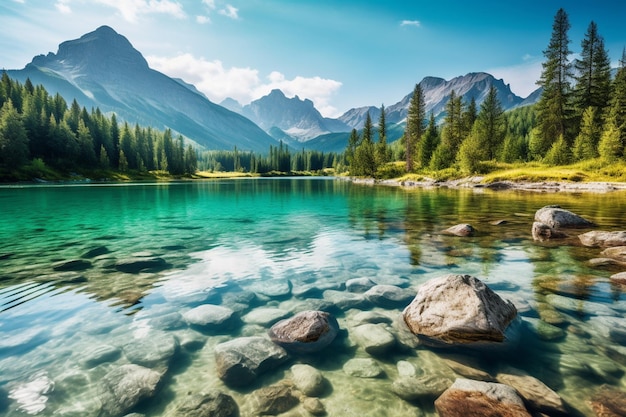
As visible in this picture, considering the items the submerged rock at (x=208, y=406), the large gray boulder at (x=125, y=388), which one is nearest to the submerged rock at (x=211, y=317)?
the large gray boulder at (x=125, y=388)

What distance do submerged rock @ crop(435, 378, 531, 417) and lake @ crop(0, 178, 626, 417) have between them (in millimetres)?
426

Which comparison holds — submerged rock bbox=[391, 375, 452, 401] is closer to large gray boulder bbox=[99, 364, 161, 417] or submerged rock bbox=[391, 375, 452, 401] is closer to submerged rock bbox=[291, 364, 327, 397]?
submerged rock bbox=[291, 364, 327, 397]

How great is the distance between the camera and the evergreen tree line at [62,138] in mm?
92188

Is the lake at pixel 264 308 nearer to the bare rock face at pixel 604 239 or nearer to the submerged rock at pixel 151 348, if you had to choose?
the submerged rock at pixel 151 348

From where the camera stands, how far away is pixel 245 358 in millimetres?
5918

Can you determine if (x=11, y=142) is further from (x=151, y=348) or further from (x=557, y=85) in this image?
(x=557, y=85)

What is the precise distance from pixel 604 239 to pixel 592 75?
3196 inches

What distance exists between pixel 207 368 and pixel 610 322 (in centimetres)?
907

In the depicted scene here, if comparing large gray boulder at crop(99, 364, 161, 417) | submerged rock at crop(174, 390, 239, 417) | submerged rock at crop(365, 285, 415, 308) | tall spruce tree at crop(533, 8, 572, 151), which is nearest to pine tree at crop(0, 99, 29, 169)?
large gray boulder at crop(99, 364, 161, 417)

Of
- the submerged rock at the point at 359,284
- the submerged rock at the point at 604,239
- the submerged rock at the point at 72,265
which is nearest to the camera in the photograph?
the submerged rock at the point at 359,284

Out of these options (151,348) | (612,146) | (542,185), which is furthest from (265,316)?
(612,146)

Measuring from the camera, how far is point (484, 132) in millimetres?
82125

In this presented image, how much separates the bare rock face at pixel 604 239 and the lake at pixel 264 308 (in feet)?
1.81

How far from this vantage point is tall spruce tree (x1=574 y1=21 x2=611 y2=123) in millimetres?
68875
